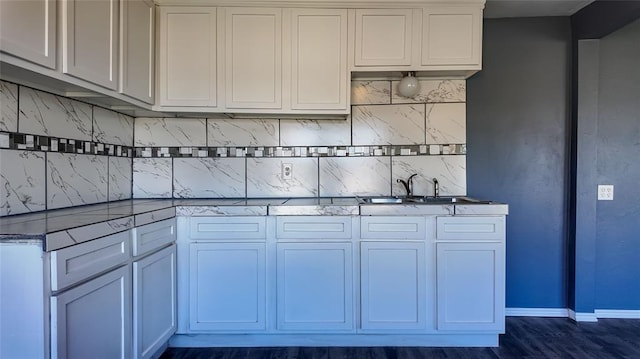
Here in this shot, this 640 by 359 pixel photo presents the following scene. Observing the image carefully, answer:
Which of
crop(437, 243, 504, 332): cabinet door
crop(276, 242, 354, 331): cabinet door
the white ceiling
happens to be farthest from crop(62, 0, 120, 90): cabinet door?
the white ceiling

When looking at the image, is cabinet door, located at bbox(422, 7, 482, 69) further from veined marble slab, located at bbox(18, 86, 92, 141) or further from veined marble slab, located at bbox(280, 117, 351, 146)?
veined marble slab, located at bbox(18, 86, 92, 141)

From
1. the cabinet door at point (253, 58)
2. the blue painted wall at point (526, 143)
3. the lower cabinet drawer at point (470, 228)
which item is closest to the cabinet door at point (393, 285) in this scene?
the lower cabinet drawer at point (470, 228)

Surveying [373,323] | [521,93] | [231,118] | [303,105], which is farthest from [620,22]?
[231,118]

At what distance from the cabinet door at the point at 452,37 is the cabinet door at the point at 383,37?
0.12 m

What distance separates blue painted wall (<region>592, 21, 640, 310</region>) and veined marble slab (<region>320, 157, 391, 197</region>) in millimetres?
1634

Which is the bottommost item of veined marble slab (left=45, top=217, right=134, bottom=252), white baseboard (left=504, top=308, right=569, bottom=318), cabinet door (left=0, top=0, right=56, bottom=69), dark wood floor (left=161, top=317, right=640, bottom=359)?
dark wood floor (left=161, top=317, right=640, bottom=359)

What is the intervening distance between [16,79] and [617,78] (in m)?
3.76

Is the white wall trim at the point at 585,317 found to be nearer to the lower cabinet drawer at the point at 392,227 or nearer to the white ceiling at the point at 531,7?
the lower cabinet drawer at the point at 392,227

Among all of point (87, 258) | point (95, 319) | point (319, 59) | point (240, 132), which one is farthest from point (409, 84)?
point (95, 319)

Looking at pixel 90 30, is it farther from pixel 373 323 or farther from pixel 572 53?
pixel 572 53

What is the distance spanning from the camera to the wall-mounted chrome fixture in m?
2.45

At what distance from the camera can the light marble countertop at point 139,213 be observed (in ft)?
4.01

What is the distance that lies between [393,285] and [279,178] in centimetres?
113

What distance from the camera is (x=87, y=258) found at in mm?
1333
